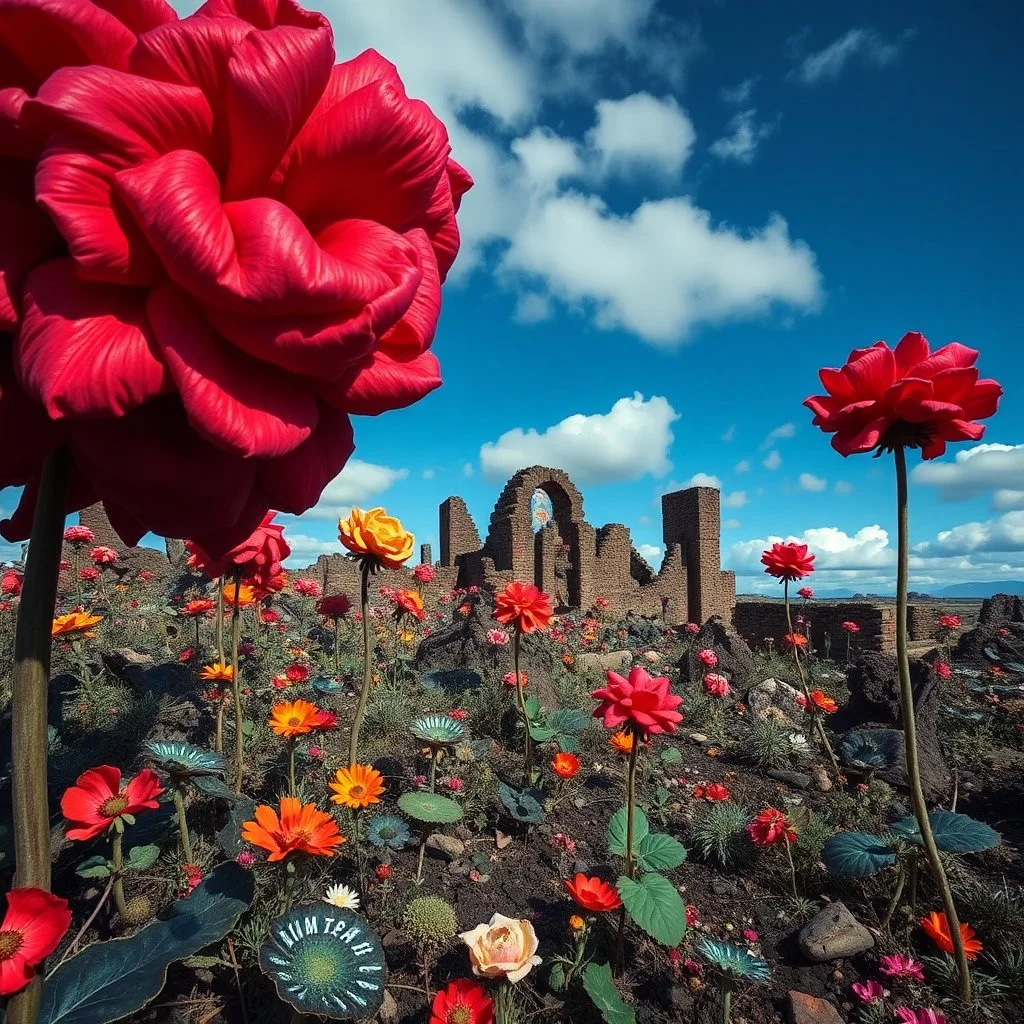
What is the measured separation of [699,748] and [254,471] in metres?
4.41

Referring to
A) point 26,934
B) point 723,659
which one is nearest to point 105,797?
point 26,934

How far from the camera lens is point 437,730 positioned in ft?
8.48

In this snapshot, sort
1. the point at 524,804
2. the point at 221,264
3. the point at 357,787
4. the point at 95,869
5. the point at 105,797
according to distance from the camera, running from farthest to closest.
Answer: the point at 524,804, the point at 357,787, the point at 95,869, the point at 105,797, the point at 221,264

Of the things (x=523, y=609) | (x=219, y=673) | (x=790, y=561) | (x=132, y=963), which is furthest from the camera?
(x=790, y=561)

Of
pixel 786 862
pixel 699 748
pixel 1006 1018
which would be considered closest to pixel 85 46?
pixel 1006 1018

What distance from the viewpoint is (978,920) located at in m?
2.34

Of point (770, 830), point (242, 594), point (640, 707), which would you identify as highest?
point (242, 594)

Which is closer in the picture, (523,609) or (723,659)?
(523,609)

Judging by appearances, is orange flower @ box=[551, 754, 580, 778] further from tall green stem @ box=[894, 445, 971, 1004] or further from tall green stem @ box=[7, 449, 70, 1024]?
tall green stem @ box=[7, 449, 70, 1024]

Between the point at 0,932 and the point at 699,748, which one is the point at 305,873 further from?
the point at 699,748

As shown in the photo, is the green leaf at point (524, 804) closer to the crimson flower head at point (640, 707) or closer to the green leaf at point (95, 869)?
the crimson flower head at point (640, 707)

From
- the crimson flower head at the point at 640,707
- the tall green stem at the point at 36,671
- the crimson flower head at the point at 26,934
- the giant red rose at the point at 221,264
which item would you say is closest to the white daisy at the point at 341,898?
the crimson flower head at the point at 640,707

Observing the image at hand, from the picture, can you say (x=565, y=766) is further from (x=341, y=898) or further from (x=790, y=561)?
(x=790, y=561)

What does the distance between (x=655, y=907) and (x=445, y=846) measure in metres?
0.96
